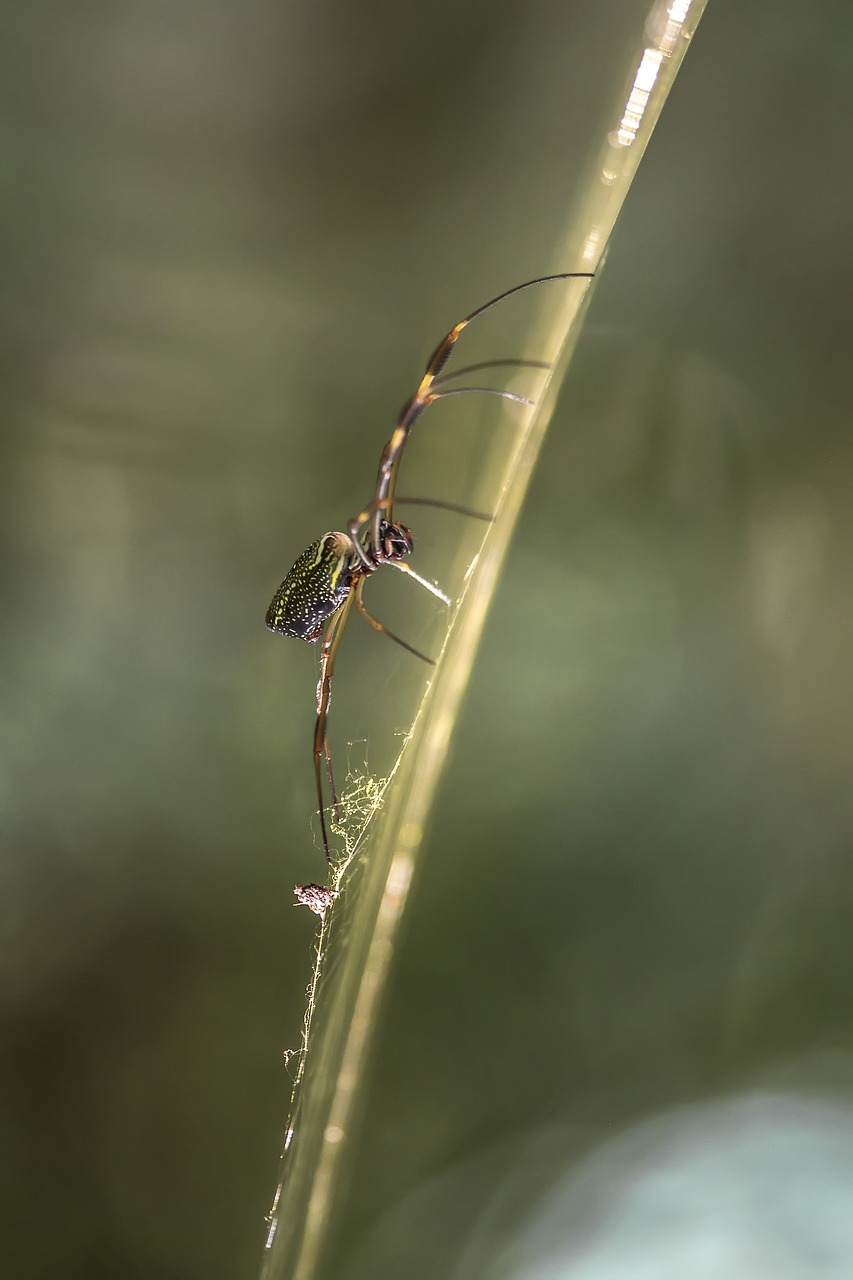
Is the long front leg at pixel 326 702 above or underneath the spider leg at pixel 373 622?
underneath

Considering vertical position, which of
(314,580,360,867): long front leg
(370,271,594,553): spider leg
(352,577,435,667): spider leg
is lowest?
(314,580,360,867): long front leg

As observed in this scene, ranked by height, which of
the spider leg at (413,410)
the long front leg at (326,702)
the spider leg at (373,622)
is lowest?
the long front leg at (326,702)

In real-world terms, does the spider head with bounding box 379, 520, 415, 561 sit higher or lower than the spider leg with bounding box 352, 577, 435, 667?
higher

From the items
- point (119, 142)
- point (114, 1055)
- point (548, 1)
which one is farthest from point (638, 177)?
point (114, 1055)

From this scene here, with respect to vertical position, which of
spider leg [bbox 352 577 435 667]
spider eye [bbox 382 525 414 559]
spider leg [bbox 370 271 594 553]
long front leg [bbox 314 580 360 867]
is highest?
spider leg [bbox 370 271 594 553]

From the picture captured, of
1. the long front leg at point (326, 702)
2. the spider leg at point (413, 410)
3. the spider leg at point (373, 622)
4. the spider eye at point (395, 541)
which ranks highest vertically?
the spider leg at point (413, 410)

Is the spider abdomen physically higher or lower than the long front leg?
higher
